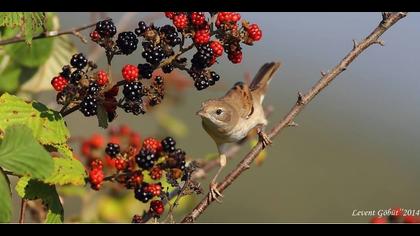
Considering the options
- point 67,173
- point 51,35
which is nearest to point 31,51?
point 51,35

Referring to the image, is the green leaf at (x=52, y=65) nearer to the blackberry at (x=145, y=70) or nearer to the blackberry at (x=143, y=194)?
the blackberry at (x=145, y=70)

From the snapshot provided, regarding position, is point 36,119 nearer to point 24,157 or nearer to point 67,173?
point 67,173

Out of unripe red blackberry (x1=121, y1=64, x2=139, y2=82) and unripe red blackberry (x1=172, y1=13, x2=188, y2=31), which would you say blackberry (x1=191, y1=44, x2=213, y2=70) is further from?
unripe red blackberry (x1=121, y1=64, x2=139, y2=82)

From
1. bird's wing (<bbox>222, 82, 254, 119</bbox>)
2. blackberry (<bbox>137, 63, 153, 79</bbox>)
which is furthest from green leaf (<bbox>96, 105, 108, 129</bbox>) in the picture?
bird's wing (<bbox>222, 82, 254, 119</bbox>)

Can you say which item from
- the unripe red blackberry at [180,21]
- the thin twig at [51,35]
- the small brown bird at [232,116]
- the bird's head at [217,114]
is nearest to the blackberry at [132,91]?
the unripe red blackberry at [180,21]

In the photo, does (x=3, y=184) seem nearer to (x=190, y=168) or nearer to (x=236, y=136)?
(x=190, y=168)

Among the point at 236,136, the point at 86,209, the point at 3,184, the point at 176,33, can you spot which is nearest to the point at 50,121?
the point at 3,184
